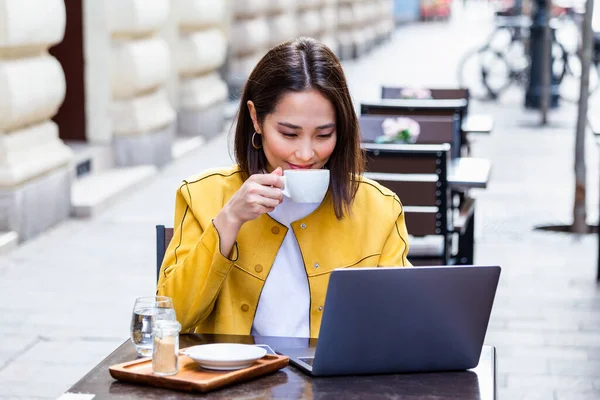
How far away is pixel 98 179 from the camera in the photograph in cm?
909

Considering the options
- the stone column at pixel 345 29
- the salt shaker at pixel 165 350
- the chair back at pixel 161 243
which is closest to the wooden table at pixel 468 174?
the chair back at pixel 161 243

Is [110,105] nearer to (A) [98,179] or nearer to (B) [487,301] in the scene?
(A) [98,179]

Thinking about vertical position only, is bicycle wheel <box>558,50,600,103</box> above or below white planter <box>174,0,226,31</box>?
below

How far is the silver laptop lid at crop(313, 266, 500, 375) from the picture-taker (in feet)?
7.14

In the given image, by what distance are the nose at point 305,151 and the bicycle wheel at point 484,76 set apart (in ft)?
38.7

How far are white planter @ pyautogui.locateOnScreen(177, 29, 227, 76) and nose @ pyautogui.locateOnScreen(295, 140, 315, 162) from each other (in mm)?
9340

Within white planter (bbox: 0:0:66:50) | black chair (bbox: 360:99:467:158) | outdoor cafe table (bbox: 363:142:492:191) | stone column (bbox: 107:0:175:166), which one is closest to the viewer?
outdoor cafe table (bbox: 363:142:492:191)

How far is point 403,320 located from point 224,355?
1.19 feet

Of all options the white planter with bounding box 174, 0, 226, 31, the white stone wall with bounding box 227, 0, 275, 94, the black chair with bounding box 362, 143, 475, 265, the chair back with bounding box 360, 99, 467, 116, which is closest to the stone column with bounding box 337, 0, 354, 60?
the white stone wall with bounding box 227, 0, 275, 94

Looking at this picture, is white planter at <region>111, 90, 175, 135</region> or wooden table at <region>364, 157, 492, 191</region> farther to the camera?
white planter at <region>111, 90, 175, 135</region>

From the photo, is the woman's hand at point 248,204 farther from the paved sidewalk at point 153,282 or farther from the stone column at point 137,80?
the stone column at point 137,80

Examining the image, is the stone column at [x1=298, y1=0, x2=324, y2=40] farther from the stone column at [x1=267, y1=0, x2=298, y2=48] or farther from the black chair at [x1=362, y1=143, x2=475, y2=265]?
the black chair at [x1=362, y1=143, x2=475, y2=265]

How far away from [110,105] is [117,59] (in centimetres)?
39

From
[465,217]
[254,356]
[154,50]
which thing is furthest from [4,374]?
[154,50]
